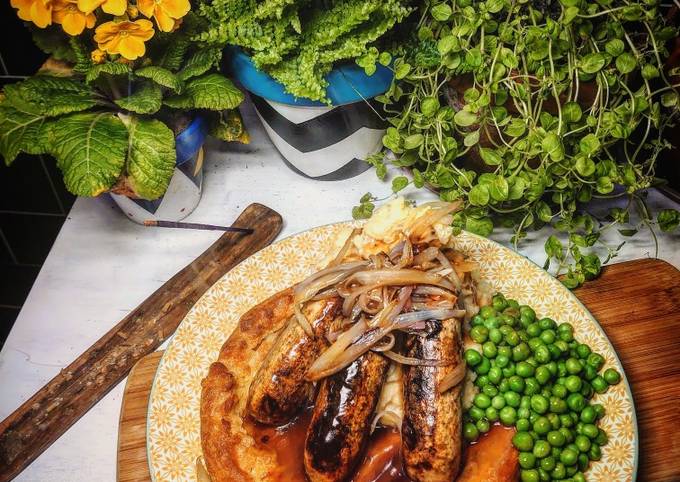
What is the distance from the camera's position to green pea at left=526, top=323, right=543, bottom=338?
2.08 m

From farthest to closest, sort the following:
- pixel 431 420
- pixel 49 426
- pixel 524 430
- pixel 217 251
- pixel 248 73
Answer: pixel 217 251
pixel 248 73
pixel 49 426
pixel 524 430
pixel 431 420

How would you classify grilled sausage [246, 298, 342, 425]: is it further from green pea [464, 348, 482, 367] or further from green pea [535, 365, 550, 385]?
green pea [535, 365, 550, 385]

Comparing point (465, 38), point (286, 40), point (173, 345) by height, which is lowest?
point (173, 345)

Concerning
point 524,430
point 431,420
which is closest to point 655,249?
point 524,430

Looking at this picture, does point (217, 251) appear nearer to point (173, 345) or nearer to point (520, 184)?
point (173, 345)

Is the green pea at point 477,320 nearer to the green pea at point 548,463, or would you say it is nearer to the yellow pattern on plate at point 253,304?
the yellow pattern on plate at point 253,304

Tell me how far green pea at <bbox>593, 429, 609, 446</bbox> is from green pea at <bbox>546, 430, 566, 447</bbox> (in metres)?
0.12

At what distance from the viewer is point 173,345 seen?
2127 millimetres

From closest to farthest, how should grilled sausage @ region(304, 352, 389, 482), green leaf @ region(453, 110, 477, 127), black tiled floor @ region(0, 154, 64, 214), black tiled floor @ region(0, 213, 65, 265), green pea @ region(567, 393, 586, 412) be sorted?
grilled sausage @ region(304, 352, 389, 482) < green pea @ region(567, 393, 586, 412) < green leaf @ region(453, 110, 477, 127) < black tiled floor @ region(0, 154, 64, 214) < black tiled floor @ region(0, 213, 65, 265)

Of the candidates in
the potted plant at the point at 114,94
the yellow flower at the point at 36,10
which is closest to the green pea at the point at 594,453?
the potted plant at the point at 114,94

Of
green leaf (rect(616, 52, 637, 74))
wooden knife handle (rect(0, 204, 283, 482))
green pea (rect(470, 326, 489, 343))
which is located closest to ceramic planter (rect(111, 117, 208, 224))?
wooden knife handle (rect(0, 204, 283, 482))

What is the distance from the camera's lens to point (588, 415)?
189 cm

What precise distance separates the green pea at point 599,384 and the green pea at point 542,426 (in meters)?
0.25

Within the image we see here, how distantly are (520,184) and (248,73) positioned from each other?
1.19m
